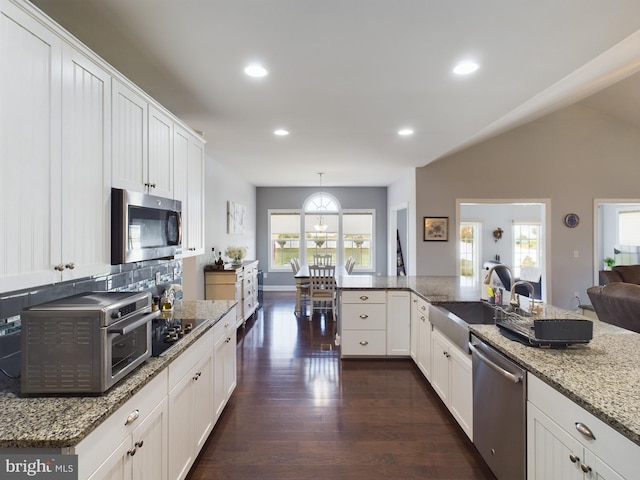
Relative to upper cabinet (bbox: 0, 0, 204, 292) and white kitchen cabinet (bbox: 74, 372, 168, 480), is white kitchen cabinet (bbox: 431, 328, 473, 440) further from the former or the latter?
upper cabinet (bbox: 0, 0, 204, 292)

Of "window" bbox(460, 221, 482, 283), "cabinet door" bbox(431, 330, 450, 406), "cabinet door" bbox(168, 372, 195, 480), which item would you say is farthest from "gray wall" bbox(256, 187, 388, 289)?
"cabinet door" bbox(168, 372, 195, 480)

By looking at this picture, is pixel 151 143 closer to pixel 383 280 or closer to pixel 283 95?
pixel 283 95

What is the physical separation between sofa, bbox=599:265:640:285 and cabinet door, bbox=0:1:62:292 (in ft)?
21.2

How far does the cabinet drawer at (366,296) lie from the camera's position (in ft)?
12.4

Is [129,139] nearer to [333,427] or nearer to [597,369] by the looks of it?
[333,427]

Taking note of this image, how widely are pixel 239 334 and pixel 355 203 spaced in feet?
15.7

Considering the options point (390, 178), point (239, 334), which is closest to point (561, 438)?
point (239, 334)

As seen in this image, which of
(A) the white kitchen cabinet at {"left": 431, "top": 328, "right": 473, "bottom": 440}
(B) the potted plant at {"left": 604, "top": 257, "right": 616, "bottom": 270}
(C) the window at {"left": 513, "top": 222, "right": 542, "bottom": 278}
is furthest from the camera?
(C) the window at {"left": 513, "top": 222, "right": 542, "bottom": 278}

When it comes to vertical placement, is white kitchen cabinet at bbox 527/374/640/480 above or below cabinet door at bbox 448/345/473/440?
above

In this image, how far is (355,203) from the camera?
334 inches

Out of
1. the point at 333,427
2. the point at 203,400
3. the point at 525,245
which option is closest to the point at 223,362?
the point at 203,400

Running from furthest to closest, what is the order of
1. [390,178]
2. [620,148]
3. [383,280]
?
[390,178] → [620,148] → [383,280]

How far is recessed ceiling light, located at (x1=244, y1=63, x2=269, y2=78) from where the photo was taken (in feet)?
7.41

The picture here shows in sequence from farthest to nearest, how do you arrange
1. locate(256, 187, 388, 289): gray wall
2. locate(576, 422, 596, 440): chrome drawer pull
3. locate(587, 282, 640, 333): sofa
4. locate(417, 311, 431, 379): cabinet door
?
locate(256, 187, 388, 289): gray wall, locate(587, 282, 640, 333): sofa, locate(417, 311, 431, 379): cabinet door, locate(576, 422, 596, 440): chrome drawer pull
